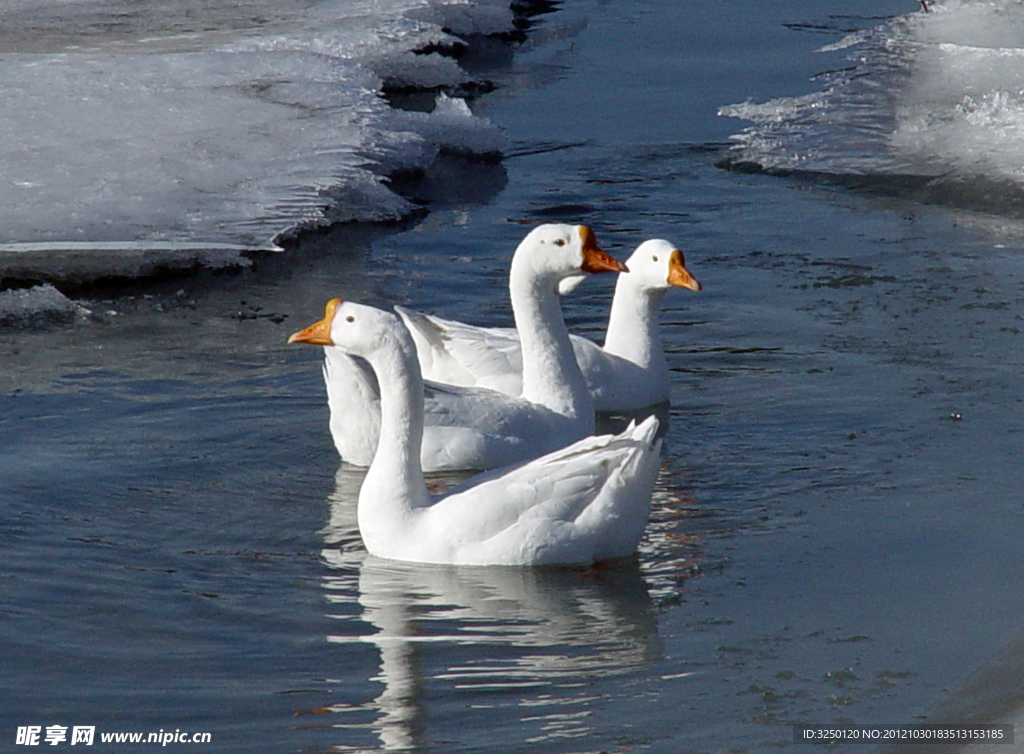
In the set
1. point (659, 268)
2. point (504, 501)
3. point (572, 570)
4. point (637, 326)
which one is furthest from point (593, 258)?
point (572, 570)

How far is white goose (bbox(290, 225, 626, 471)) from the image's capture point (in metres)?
6.91

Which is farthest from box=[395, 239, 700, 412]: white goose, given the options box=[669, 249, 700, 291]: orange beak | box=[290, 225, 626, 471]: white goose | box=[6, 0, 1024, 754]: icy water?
box=[290, 225, 626, 471]: white goose

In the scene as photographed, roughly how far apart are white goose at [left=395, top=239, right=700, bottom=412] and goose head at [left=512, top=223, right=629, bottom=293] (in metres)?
0.52

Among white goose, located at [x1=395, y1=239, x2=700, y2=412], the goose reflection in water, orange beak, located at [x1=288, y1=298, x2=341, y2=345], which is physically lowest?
the goose reflection in water

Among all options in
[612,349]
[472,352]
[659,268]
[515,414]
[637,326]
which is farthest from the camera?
[612,349]

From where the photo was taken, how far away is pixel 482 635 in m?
5.22

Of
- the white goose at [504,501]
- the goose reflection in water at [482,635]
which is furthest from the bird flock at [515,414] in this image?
the goose reflection in water at [482,635]

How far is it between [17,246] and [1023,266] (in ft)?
20.5

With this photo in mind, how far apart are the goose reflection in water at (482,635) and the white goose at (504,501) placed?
0.08 meters

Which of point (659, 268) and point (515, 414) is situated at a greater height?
point (659, 268)

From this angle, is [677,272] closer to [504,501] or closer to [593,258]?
[593,258]

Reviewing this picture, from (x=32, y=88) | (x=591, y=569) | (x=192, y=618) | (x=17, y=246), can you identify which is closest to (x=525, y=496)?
(x=591, y=569)

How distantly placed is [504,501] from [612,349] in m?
2.56

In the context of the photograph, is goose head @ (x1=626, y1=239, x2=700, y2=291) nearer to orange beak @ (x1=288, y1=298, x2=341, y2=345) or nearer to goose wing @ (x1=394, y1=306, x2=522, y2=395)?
goose wing @ (x1=394, y1=306, x2=522, y2=395)
